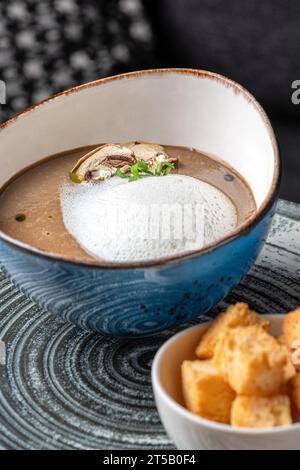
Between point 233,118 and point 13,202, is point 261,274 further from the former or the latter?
point 13,202

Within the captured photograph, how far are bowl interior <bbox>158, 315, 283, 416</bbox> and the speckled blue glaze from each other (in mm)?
42

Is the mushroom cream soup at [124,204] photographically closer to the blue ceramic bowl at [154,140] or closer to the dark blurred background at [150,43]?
the blue ceramic bowl at [154,140]

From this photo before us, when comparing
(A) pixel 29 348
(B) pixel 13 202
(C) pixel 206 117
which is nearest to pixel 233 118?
(C) pixel 206 117

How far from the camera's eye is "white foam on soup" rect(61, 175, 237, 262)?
99cm

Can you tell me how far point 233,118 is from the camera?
1.25m

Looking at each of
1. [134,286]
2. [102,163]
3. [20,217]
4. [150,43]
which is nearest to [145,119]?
[102,163]

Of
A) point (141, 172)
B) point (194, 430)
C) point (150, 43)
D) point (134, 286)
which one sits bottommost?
point (194, 430)

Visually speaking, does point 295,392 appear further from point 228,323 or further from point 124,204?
point 124,204

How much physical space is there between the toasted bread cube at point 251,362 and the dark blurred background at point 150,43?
1045 millimetres

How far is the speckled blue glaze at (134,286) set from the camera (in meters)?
0.91

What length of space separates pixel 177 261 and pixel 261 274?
0.32m

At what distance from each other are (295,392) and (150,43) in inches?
55.8

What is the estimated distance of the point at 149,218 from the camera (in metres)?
1.01

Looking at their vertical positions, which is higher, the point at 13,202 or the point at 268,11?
the point at 268,11
